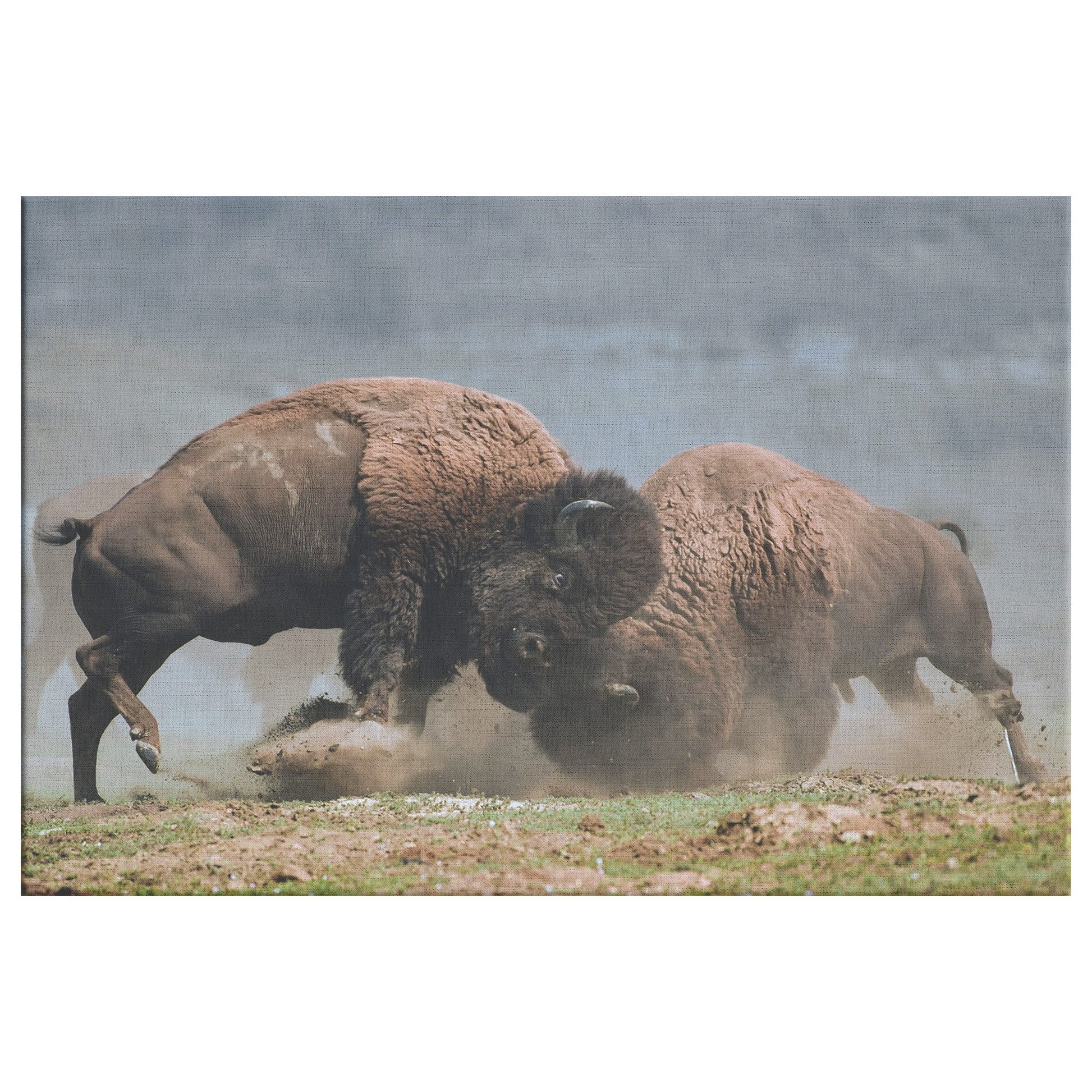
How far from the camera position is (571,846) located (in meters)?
5.00

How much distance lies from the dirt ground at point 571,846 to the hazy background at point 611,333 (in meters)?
0.36

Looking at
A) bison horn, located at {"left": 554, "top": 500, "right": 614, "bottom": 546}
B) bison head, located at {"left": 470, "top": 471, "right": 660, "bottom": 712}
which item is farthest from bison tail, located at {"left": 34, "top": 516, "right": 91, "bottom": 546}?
bison horn, located at {"left": 554, "top": 500, "right": 614, "bottom": 546}

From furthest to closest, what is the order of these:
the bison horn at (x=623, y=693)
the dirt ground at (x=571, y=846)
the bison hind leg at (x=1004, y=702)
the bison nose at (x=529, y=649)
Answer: the bison horn at (x=623, y=693) → the bison nose at (x=529, y=649) → the bison hind leg at (x=1004, y=702) → the dirt ground at (x=571, y=846)

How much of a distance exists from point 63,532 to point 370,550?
1380 millimetres

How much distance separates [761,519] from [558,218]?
72.4 inches

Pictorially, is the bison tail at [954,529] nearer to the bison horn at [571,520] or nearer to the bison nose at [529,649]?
the bison horn at [571,520]

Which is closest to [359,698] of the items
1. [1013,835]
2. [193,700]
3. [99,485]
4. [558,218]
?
[193,700]

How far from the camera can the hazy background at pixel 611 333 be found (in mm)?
5531

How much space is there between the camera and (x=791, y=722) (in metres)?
5.77

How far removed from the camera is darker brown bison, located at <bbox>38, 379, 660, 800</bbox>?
5461 mm

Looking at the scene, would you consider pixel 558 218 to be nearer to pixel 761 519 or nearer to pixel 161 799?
pixel 761 519

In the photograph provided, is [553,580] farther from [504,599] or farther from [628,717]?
[628,717]

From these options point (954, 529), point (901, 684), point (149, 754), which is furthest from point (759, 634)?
point (149, 754)

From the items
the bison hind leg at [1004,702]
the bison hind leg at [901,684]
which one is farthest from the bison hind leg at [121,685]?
the bison hind leg at [1004,702]
